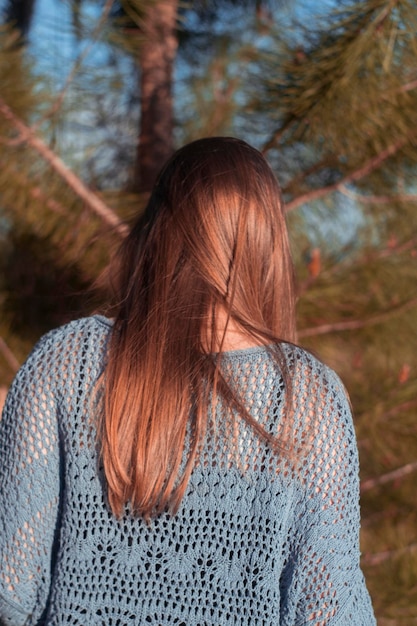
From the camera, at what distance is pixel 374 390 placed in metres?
1.51

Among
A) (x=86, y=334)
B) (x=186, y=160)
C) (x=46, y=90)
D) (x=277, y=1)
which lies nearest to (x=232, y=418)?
(x=86, y=334)

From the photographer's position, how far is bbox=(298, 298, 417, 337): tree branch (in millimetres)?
1450

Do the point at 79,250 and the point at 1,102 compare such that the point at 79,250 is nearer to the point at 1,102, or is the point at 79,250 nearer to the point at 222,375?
the point at 1,102

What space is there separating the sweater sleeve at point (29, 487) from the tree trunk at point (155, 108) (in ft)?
2.34

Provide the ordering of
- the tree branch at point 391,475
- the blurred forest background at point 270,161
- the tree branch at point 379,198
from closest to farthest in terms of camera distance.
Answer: the blurred forest background at point 270,161 → the tree branch at point 379,198 → the tree branch at point 391,475

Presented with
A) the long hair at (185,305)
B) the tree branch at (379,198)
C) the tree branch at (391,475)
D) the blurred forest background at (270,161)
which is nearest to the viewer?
the long hair at (185,305)

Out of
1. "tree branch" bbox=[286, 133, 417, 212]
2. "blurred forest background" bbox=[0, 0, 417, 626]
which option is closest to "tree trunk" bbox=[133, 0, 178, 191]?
"blurred forest background" bbox=[0, 0, 417, 626]

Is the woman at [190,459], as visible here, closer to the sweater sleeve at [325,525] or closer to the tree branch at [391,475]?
the sweater sleeve at [325,525]

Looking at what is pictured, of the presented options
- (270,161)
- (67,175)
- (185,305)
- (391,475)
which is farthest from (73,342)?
(391,475)

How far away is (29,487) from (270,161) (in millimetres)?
860

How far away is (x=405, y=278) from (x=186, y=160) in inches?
29.1

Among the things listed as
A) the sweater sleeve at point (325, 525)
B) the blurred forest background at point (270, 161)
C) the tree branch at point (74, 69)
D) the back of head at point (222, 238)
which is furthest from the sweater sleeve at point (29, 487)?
the tree branch at point (74, 69)

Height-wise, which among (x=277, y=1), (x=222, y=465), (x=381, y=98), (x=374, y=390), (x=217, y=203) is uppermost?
(x=277, y=1)

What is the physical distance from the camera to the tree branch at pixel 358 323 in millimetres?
1450
